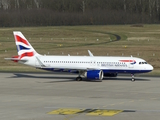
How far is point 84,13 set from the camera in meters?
162

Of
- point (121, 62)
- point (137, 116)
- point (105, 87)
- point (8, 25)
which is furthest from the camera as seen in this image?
point (8, 25)

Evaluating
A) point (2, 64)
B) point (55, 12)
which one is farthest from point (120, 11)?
point (2, 64)

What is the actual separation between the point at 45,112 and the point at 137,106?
807 centimetres

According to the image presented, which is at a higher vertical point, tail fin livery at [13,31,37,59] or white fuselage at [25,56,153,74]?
tail fin livery at [13,31,37,59]

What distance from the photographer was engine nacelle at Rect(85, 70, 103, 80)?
5609 centimetres

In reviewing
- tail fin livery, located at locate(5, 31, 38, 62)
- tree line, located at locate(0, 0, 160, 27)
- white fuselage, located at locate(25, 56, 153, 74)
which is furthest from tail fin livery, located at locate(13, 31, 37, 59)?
tree line, located at locate(0, 0, 160, 27)

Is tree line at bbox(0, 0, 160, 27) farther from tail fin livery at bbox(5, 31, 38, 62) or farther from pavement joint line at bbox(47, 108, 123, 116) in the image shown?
pavement joint line at bbox(47, 108, 123, 116)

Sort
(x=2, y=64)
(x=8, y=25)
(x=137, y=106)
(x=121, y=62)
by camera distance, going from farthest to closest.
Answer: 1. (x=8, y=25)
2. (x=2, y=64)
3. (x=121, y=62)
4. (x=137, y=106)

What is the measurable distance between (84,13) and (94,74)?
10802 cm

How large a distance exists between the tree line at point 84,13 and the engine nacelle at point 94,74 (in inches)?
4044

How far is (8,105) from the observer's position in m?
36.8

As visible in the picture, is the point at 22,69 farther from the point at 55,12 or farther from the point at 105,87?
the point at 55,12

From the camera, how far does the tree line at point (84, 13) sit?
160 m

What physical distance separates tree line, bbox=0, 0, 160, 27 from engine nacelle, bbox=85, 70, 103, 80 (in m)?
103
